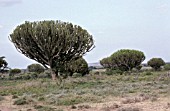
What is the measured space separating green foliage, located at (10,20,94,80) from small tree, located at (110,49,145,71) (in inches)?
1223

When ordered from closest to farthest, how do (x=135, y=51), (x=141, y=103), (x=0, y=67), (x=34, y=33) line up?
1. (x=141, y=103)
2. (x=34, y=33)
3. (x=0, y=67)
4. (x=135, y=51)

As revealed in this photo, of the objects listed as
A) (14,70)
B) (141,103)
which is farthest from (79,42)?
(14,70)

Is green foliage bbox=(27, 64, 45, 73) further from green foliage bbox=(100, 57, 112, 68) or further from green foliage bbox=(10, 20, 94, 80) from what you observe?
green foliage bbox=(10, 20, 94, 80)

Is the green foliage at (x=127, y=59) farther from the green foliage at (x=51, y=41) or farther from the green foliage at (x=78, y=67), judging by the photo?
the green foliage at (x=51, y=41)

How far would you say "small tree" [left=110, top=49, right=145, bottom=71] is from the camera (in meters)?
61.7

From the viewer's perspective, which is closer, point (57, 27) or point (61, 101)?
point (61, 101)

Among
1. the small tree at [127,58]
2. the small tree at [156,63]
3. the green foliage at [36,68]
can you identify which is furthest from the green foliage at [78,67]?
the green foliage at [36,68]

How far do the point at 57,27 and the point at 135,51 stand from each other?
116ft

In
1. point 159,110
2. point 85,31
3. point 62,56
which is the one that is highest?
point 85,31

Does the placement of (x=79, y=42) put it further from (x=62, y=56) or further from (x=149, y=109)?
(x=149, y=109)

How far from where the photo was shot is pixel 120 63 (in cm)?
6519

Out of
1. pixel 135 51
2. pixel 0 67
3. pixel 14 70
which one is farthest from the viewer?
pixel 14 70

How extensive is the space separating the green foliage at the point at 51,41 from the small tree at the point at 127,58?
1223 inches

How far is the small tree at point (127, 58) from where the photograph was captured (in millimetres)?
61719
